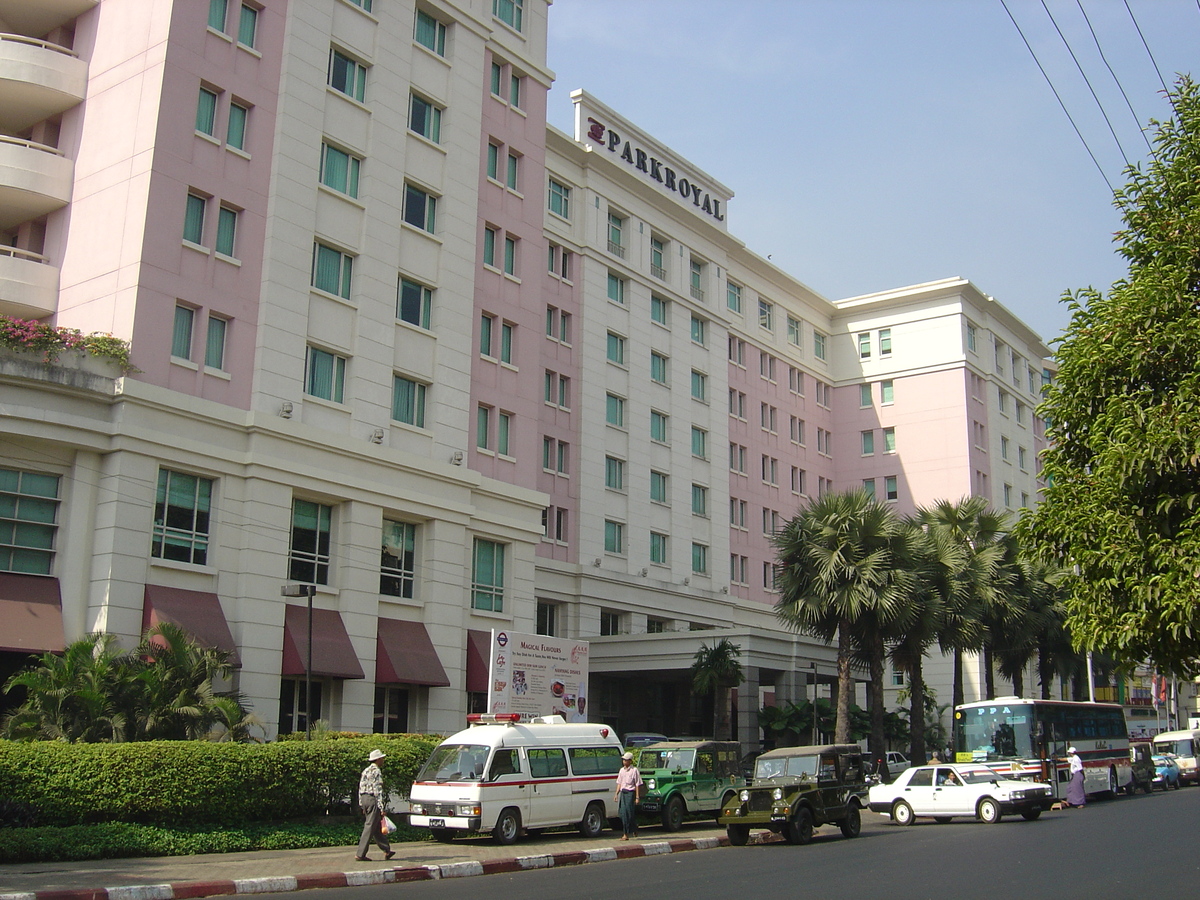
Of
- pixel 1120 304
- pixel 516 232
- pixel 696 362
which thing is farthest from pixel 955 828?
pixel 696 362

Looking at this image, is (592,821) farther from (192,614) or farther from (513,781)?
(192,614)

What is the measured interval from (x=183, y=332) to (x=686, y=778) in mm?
16650

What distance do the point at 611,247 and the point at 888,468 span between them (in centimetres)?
2605

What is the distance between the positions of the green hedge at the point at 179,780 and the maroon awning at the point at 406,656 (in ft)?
22.0

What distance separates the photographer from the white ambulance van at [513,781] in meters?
22.8

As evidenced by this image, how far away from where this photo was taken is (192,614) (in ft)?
86.7

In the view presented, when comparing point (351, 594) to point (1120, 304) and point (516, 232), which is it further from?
point (1120, 304)

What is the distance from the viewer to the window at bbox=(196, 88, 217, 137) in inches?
1144

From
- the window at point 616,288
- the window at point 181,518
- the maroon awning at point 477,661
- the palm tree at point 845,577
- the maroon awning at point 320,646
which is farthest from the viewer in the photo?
the window at point 616,288

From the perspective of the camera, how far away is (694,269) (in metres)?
58.8

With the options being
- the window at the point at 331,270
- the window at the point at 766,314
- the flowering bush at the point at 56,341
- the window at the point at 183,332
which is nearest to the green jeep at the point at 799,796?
the window at the point at 183,332

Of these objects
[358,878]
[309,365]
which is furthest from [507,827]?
[309,365]

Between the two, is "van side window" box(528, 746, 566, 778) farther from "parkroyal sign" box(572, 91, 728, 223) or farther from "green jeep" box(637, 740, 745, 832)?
"parkroyal sign" box(572, 91, 728, 223)

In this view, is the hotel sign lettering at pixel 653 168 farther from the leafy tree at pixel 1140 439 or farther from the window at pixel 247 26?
the leafy tree at pixel 1140 439
